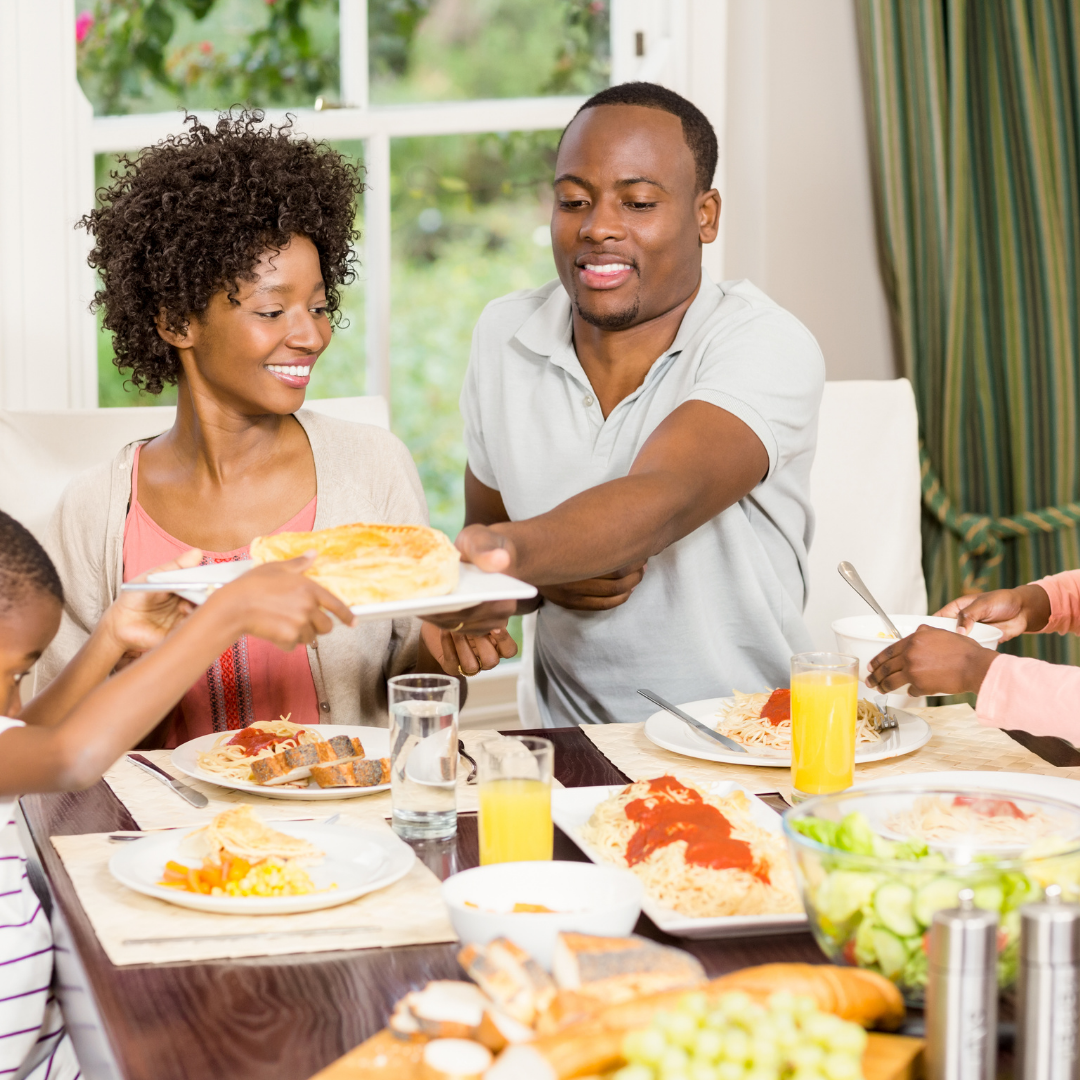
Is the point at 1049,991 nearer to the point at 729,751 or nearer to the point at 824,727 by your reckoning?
the point at 824,727

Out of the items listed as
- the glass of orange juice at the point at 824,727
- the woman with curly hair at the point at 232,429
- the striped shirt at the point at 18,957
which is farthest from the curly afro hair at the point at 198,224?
the glass of orange juice at the point at 824,727

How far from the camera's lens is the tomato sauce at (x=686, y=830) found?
113 cm

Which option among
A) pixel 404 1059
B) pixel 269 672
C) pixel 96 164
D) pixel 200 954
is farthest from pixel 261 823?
pixel 96 164

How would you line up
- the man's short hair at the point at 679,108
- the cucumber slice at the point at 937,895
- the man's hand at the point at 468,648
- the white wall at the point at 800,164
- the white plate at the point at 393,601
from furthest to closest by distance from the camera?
the white wall at the point at 800,164, the man's short hair at the point at 679,108, the man's hand at the point at 468,648, the white plate at the point at 393,601, the cucumber slice at the point at 937,895

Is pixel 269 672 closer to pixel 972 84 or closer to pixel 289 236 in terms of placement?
pixel 289 236

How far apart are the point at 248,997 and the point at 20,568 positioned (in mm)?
521

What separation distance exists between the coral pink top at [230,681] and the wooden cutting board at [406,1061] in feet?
3.57

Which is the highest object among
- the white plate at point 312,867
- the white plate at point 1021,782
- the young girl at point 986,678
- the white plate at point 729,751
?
the young girl at point 986,678

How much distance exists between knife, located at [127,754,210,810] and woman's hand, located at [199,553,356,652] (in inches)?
12.5

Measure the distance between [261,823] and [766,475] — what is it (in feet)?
3.18

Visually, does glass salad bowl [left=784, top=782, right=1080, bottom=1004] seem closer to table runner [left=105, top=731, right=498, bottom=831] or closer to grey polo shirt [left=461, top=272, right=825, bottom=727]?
table runner [left=105, top=731, right=498, bottom=831]

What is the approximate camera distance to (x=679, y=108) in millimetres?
2039

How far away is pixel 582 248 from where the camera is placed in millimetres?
2014

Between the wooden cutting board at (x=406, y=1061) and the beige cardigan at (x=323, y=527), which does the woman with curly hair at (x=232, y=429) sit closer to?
the beige cardigan at (x=323, y=527)
